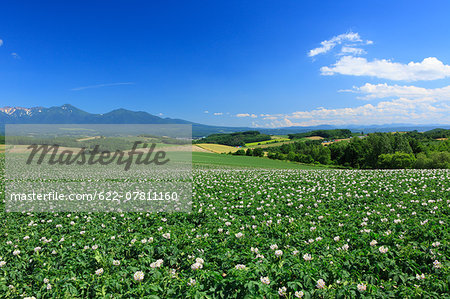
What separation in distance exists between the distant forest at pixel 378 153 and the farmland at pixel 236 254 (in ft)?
181

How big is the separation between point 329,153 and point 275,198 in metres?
86.6

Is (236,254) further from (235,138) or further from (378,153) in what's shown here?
(235,138)

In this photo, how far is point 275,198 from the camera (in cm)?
1048

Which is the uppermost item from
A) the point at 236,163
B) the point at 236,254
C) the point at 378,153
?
the point at 236,254

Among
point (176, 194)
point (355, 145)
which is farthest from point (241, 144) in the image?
point (176, 194)

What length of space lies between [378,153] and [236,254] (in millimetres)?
82763

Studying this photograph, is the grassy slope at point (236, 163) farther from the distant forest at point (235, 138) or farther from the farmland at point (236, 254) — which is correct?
the distant forest at point (235, 138)

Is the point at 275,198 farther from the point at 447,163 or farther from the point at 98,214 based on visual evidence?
the point at 447,163

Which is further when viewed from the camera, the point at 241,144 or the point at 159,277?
the point at 241,144

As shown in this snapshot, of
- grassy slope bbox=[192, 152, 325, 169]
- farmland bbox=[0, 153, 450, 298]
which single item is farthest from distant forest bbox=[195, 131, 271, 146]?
farmland bbox=[0, 153, 450, 298]

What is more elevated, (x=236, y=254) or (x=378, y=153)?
(x=236, y=254)

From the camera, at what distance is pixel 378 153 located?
71.1m

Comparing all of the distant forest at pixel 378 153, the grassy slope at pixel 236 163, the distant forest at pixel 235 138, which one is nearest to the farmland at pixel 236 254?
the grassy slope at pixel 236 163

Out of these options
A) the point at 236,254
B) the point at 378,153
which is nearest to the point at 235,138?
the point at 378,153
